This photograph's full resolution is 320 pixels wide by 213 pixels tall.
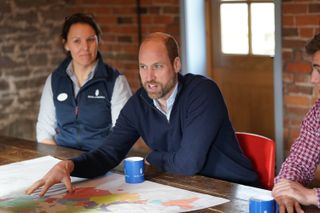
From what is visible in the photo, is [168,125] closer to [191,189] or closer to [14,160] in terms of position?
[191,189]

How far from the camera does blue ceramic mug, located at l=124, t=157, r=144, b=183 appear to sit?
8.54ft

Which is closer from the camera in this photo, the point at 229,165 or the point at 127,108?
the point at 229,165

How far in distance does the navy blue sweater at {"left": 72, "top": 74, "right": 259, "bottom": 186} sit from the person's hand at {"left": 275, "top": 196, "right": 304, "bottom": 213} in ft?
1.77

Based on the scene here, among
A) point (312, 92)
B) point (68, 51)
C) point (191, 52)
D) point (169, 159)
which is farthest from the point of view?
point (191, 52)

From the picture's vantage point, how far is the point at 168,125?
285cm

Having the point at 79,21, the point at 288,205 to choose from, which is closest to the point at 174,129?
the point at 288,205

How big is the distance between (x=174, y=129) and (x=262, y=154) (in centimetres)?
38

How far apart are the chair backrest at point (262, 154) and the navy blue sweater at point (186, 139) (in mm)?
56

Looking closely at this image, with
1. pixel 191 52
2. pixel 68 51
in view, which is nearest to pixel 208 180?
pixel 68 51

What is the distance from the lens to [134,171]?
8.54 feet

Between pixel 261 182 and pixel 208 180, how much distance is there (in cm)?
36

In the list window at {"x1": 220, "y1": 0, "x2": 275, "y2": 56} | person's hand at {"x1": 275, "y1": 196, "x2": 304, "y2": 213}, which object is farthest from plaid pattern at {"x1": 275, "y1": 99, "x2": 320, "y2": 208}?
window at {"x1": 220, "y1": 0, "x2": 275, "y2": 56}

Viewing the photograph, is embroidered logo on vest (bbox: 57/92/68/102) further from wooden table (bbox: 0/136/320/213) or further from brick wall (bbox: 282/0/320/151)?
brick wall (bbox: 282/0/320/151)

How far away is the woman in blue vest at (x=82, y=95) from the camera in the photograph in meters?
3.59
